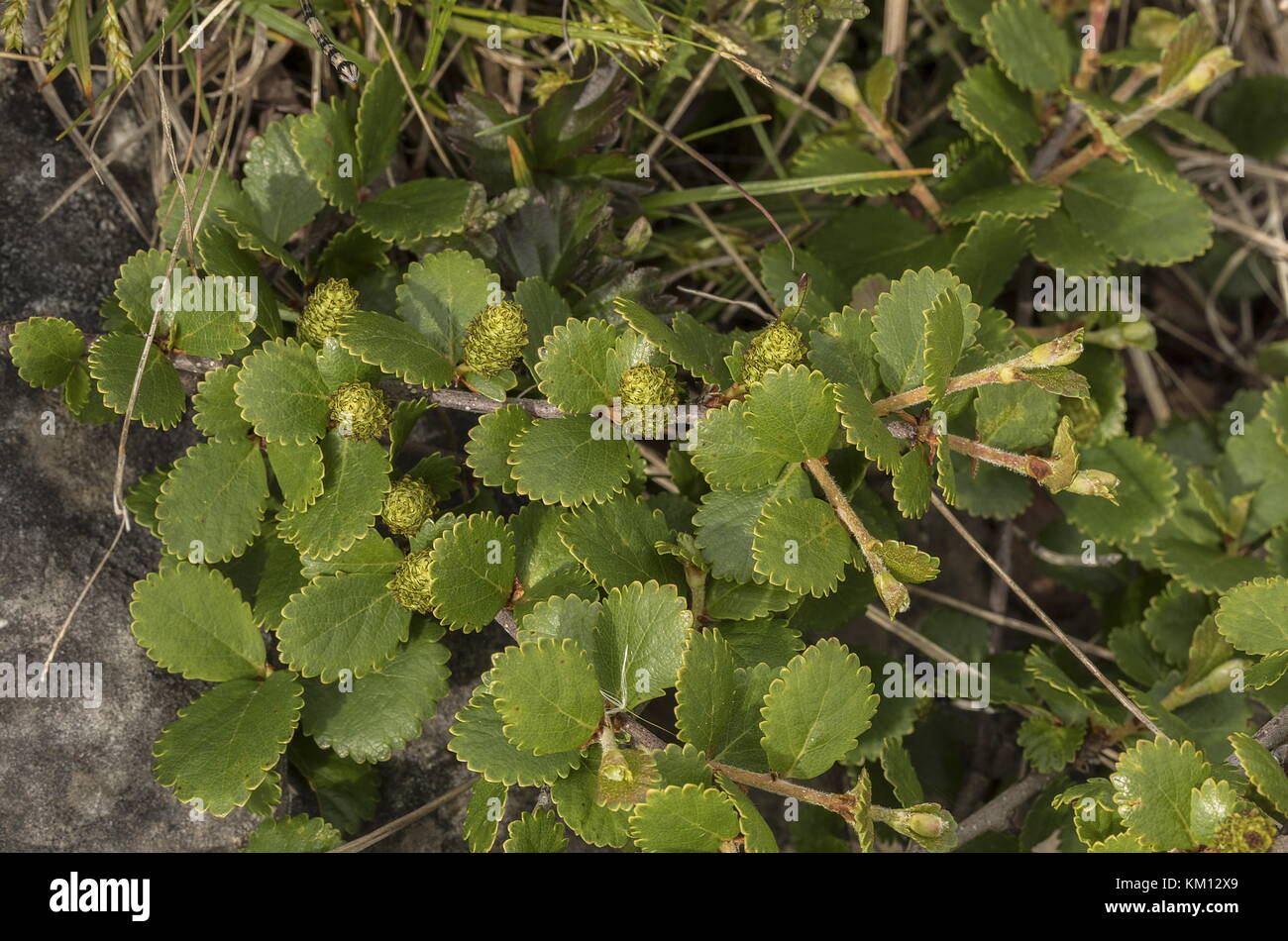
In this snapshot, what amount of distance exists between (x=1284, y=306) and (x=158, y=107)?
3382 millimetres

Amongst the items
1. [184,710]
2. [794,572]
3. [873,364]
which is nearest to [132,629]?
[184,710]

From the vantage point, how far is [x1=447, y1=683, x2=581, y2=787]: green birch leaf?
6.27ft

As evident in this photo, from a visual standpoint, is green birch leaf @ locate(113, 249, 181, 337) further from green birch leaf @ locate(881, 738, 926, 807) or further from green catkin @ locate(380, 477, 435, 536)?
green birch leaf @ locate(881, 738, 926, 807)

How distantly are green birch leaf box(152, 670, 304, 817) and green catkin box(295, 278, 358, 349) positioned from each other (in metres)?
0.68

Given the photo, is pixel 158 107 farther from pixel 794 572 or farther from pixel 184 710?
pixel 794 572

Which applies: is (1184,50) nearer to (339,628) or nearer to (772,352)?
(772,352)

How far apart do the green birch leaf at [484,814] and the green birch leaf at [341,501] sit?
21.4 inches

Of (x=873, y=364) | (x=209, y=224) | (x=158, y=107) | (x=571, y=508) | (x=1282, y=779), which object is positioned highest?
(x=158, y=107)

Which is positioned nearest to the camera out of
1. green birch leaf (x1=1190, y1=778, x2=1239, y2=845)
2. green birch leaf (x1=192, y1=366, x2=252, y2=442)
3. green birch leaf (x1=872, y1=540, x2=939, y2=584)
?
green birch leaf (x1=1190, y1=778, x2=1239, y2=845)

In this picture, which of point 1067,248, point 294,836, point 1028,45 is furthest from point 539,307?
point 1028,45

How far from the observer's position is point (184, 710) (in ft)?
6.95

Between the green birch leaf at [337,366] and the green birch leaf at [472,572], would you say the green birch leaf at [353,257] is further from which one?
the green birch leaf at [472,572]

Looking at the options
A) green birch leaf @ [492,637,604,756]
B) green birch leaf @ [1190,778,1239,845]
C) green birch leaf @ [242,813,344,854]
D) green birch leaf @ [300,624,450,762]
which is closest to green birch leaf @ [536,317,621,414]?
green birch leaf @ [492,637,604,756]

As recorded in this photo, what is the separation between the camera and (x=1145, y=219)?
264 cm
